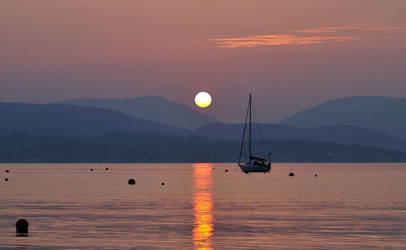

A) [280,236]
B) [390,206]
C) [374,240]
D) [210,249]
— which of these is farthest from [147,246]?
[390,206]

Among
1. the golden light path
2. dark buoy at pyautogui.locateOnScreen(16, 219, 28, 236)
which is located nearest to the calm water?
the golden light path

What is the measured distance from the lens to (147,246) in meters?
50.5

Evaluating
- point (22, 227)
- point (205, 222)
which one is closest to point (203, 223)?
point (205, 222)

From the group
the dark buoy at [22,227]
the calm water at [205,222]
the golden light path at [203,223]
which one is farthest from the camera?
the dark buoy at [22,227]

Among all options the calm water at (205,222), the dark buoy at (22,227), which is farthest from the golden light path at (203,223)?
the dark buoy at (22,227)

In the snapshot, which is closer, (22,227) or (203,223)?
(22,227)

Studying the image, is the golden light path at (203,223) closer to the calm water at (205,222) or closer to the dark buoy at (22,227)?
the calm water at (205,222)

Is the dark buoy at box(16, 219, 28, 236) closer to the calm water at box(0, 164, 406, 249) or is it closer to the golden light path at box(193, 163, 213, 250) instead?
the calm water at box(0, 164, 406, 249)

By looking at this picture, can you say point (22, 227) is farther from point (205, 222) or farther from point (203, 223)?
point (205, 222)

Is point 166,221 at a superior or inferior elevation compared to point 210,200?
inferior

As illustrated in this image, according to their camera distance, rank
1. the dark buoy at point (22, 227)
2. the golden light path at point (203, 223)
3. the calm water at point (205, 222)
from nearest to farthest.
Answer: the golden light path at point (203, 223) < the calm water at point (205, 222) < the dark buoy at point (22, 227)

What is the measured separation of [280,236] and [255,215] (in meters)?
17.4

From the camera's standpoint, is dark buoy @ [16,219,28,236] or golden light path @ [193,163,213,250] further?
dark buoy @ [16,219,28,236]

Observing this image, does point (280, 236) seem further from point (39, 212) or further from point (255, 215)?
point (39, 212)
